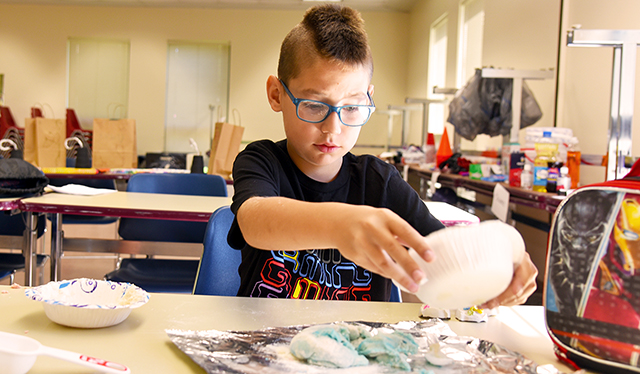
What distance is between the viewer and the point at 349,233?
473 mm

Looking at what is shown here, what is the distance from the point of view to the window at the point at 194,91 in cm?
762

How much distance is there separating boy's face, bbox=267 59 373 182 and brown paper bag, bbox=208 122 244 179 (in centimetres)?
230

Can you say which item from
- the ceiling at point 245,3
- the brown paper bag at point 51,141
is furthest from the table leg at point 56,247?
the ceiling at point 245,3

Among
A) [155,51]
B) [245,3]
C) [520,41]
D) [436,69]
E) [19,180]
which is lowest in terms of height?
[19,180]

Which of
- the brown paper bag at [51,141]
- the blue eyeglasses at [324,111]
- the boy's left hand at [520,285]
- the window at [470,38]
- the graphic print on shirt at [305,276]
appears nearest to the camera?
the boy's left hand at [520,285]

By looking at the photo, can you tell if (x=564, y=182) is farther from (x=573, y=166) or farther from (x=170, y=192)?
(x=170, y=192)

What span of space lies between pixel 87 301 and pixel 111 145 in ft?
11.9

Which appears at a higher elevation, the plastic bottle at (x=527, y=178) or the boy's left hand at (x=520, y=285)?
the plastic bottle at (x=527, y=178)

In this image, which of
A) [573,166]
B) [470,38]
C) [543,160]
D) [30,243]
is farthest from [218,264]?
[470,38]

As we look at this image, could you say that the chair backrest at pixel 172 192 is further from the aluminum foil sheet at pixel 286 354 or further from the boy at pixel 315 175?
the aluminum foil sheet at pixel 286 354

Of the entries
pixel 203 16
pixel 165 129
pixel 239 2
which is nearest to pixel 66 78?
pixel 165 129

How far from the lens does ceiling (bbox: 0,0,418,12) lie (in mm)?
6930

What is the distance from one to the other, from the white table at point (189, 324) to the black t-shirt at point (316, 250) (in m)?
0.18

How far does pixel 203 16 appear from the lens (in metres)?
7.45
